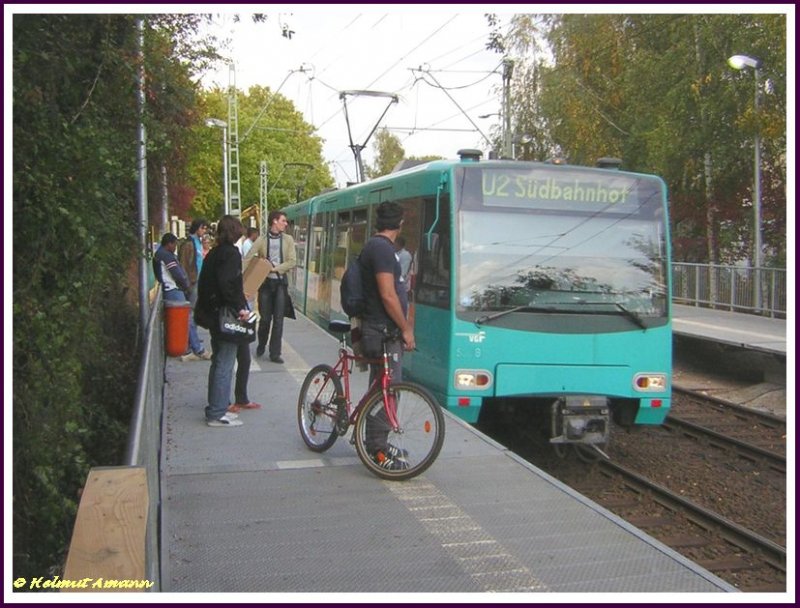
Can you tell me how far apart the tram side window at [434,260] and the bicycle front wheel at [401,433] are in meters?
2.38

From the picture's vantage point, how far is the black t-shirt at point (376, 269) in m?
5.93

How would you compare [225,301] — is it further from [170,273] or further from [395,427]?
[170,273]

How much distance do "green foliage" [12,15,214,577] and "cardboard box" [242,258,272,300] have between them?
1636 mm

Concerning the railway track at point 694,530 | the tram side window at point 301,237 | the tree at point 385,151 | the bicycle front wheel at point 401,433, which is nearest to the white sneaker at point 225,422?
the bicycle front wheel at point 401,433

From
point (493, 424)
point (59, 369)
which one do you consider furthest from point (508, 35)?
point (59, 369)

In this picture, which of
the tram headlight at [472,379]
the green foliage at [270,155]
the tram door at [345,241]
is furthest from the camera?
the green foliage at [270,155]

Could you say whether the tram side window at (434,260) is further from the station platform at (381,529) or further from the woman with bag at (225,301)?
the woman with bag at (225,301)

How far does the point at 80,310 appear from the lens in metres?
5.91

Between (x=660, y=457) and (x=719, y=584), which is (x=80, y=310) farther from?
(x=660, y=457)

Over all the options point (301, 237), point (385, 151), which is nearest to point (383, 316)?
point (301, 237)

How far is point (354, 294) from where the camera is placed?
610 cm

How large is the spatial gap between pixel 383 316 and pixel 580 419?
284cm

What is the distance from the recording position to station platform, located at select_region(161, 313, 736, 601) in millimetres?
4380

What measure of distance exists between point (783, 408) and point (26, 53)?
37.7ft
